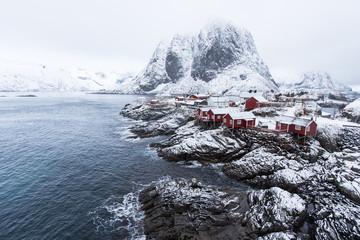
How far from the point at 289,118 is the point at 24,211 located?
44.0 meters

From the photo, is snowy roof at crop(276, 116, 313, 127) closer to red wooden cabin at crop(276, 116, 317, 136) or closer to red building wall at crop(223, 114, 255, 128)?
red wooden cabin at crop(276, 116, 317, 136)

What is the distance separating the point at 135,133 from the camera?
2125 inches

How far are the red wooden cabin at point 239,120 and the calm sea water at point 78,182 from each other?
12717 millimetres

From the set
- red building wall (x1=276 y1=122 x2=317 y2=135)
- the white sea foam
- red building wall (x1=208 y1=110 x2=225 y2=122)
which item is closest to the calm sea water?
the white sea foam

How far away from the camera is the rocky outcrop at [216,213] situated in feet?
59.0

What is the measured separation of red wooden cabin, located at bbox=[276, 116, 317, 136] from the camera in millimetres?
34594

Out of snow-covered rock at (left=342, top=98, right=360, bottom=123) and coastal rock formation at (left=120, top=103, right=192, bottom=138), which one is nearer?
snow-covered rock at (left=342, top=98, right=360, bottom=123)

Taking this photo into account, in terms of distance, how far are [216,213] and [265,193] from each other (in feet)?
20.8

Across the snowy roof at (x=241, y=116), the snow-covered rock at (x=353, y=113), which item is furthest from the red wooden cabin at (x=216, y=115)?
the snow-covered rock at (x=353, y=113)

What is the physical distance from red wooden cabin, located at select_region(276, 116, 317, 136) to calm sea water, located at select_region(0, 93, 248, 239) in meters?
16.8

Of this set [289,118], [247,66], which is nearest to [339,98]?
[247,66]

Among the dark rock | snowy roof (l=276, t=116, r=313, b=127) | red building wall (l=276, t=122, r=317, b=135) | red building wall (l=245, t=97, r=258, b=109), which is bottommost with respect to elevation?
the dark rock

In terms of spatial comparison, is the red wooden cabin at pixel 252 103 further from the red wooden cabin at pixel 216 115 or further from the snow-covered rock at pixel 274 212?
the snow-covered rock at pixel 274 212

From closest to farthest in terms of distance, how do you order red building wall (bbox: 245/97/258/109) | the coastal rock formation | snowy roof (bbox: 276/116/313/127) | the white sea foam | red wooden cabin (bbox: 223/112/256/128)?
the white sea foam
snowy roof (bbox: 276/116/313/127)
red wooden cabin (bbox: 223/112/256/128)
the coastal rock formation
red building wall (bbox: 245/97/258/109)
